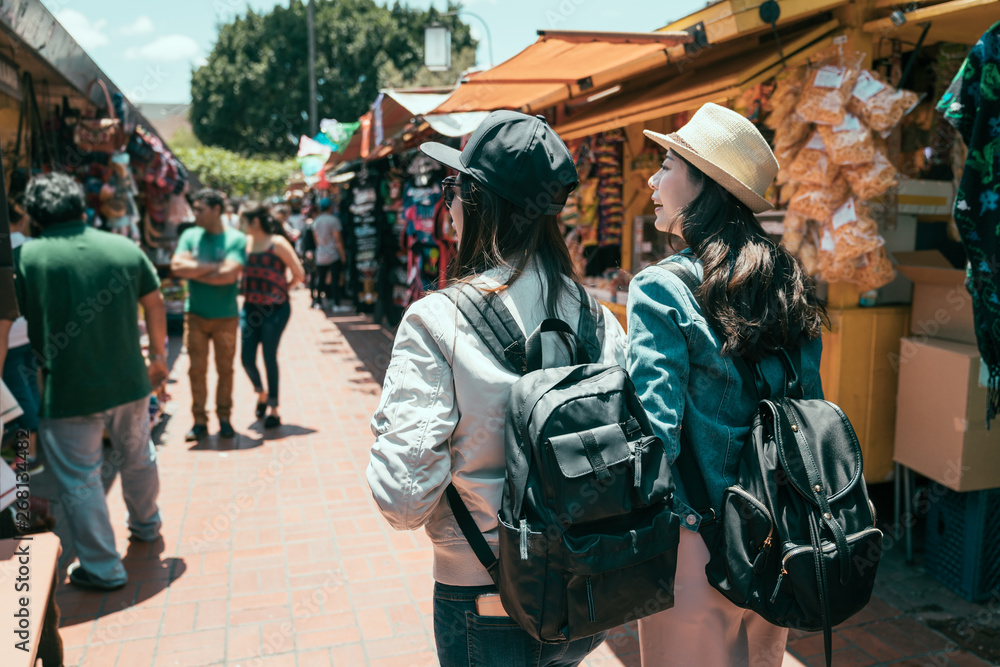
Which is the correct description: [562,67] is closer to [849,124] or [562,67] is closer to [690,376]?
[849,124]

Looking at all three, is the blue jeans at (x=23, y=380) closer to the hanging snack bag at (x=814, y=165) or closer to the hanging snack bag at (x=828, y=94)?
the hanging snack bag at (x=814, y=165)

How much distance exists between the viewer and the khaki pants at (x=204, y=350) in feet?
18.7

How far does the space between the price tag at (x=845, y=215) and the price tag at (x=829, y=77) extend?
554 mm

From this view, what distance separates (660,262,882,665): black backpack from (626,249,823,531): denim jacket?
0.17ft

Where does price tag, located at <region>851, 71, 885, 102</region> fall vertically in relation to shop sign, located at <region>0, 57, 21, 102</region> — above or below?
below

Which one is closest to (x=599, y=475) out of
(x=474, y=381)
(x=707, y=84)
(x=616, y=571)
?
(x=616, y=571)

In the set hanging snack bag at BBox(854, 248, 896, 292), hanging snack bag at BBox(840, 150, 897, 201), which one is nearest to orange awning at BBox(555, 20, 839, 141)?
hanging snack bag at BBox(840, 150, 897, 201)

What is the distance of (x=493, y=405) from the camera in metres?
1.48

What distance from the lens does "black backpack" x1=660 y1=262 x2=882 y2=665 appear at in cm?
154

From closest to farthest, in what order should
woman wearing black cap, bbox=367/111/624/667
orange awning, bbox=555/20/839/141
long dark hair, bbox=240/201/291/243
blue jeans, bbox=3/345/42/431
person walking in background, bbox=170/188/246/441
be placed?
woman wearing black cap, bbox=367/111/624/667 → orange awning, bbox=555/20/839/141 → blue jeans, bbox=3/345/42/431 → person walking in background, bbox=170/188/246/441 → long dark hair, bbox=240/201/291/243

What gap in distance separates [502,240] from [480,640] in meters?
0.86

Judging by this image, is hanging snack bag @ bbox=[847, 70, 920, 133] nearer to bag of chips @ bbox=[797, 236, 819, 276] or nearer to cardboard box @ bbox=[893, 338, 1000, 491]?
bag of chips @ bbox=[797, 236, 819, 276]

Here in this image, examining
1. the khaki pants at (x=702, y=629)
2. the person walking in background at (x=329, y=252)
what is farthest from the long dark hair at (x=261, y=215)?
the person walking in background at (x=329, y=252)

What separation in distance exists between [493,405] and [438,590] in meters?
0.46
